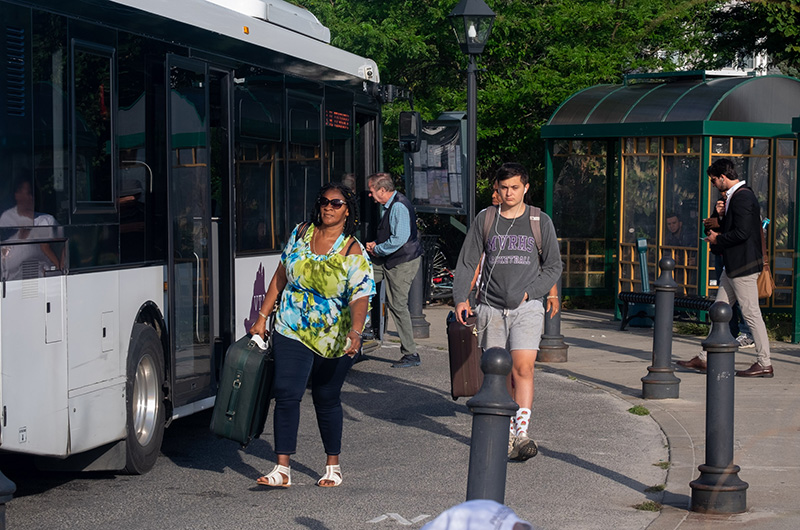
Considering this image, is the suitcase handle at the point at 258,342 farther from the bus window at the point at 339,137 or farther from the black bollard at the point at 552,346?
the black bollard at the point at 552,346

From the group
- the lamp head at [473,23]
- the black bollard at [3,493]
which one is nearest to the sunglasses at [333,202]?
the black bollard at [3,493]

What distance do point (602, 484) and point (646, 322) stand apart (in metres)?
8.64

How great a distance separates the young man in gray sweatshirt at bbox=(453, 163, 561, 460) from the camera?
7465 mm

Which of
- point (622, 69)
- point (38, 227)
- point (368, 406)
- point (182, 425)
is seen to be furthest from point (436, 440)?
point (622, 69)

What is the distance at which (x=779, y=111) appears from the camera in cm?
1509

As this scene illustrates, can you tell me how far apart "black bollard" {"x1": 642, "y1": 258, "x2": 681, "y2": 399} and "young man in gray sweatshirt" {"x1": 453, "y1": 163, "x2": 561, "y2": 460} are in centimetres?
242

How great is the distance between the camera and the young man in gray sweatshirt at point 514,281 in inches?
294

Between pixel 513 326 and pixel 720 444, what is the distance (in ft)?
5.34

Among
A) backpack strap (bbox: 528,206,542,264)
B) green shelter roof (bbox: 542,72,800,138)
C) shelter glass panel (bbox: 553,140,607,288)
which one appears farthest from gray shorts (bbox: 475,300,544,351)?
shelter glass panel (bbox: 553,140,607,288)

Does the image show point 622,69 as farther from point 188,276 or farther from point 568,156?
point 188,276

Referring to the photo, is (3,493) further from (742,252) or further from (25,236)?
(742,252)

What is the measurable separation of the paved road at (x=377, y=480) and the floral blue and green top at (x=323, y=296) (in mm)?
886

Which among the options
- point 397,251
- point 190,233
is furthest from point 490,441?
point 397,251

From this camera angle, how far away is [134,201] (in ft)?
23.1
